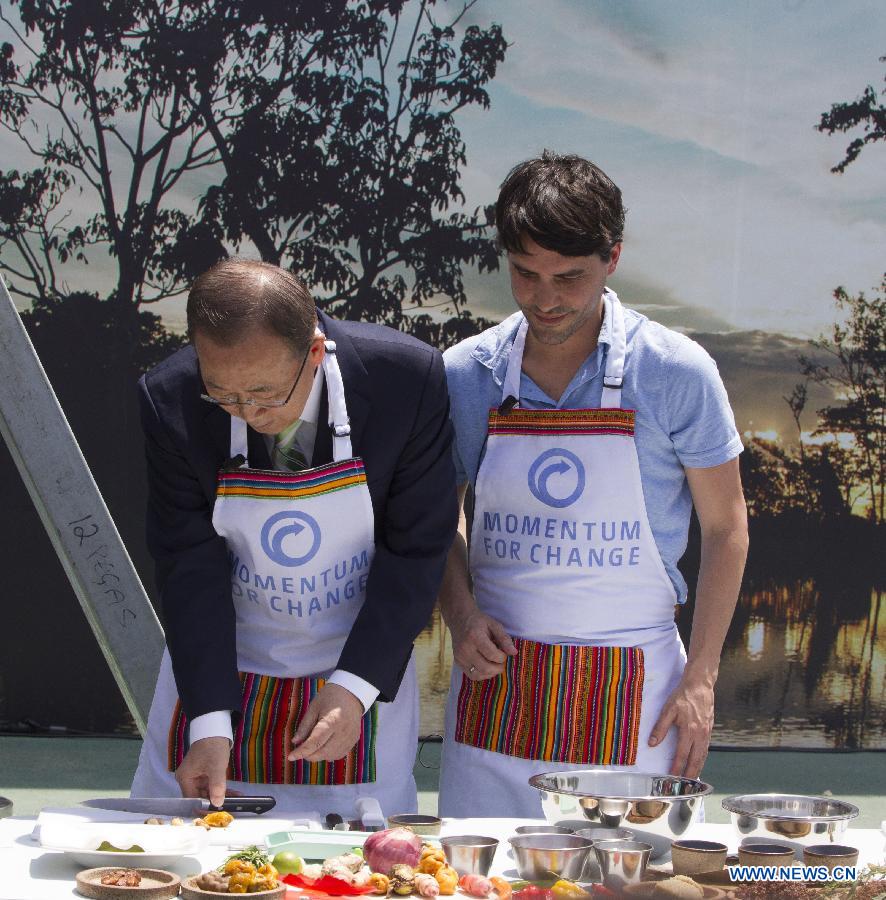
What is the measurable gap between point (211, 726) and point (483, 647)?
43 cm

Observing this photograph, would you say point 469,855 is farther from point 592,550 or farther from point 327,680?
point 592,550

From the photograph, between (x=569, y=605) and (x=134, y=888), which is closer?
(x=134, y=888)

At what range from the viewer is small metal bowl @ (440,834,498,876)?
1.55 m

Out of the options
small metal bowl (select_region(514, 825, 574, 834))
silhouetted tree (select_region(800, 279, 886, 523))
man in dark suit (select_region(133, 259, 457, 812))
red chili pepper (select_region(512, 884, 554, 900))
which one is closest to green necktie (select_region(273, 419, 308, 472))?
man in dark suit (select_region(133, 259, 457, 812))

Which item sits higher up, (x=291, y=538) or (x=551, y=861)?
(x=291, y=538)

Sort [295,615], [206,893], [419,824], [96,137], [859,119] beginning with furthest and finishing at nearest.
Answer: [96,137], [859,119], [295,615], [419,824], [206,893]

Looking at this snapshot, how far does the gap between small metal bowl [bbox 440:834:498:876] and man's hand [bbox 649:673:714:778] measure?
0.57 metres

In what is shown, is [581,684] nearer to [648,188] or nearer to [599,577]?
[599,577]

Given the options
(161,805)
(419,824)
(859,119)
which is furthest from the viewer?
(859,119)

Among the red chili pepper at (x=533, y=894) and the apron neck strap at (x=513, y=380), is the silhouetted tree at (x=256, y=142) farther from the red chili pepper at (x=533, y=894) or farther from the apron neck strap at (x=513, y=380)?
the red chili pepper at (x=533, y=894)

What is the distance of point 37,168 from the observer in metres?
4.66

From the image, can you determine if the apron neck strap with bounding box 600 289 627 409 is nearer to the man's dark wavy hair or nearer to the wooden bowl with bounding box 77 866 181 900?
the man's dark wavy hair

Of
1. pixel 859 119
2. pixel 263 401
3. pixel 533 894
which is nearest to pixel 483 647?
pixel 263 401

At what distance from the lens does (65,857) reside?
1602 millimetres
